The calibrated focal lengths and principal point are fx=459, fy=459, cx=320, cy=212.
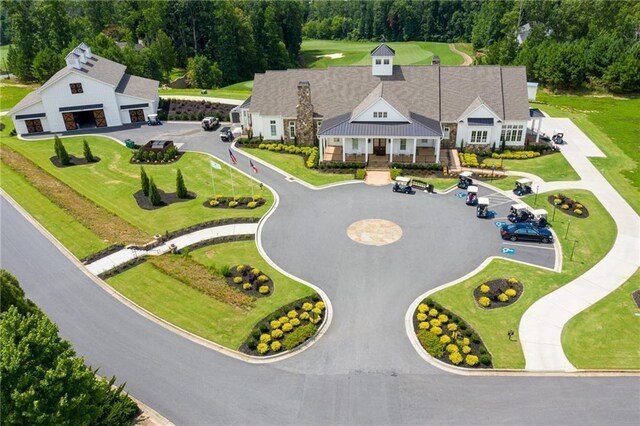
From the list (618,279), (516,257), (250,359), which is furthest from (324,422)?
(618,279)

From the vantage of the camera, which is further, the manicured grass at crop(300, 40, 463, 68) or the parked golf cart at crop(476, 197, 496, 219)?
the manicured grass at crop(300, 40, 463, 68)

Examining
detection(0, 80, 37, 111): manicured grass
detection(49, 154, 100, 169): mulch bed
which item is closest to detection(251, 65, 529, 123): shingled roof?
detection(49, 154, 100, 169): mulch bed

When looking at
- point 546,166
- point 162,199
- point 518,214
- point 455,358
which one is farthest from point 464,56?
point 455,358

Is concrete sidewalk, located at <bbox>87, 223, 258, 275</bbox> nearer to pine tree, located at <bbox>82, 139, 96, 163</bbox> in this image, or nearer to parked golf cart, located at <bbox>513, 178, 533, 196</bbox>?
pine tree, located at <bbox>82, 139, 96, 163</bbox>

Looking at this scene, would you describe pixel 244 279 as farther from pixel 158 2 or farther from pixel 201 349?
pixel 158 2

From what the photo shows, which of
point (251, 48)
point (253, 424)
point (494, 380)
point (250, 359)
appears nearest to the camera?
point (253, 424)

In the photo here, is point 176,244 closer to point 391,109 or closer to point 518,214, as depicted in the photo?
point 391,109
